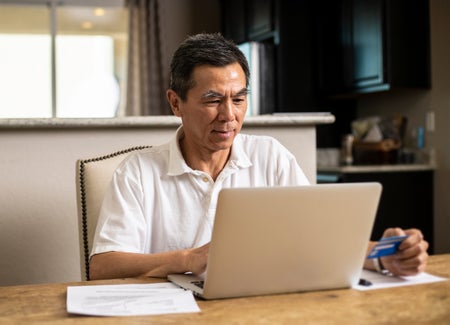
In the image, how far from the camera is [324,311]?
1.12 metres

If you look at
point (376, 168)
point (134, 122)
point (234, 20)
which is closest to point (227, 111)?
point (134, 122)

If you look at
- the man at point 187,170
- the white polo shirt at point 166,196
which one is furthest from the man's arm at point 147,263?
the white polo shirt at point 166,196

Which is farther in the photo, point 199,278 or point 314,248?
point 199,278

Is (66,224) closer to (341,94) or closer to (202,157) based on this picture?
(202,157)

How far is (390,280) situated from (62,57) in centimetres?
471

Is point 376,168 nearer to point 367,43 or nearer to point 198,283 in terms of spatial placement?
point 367,43

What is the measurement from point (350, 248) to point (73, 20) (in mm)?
4867

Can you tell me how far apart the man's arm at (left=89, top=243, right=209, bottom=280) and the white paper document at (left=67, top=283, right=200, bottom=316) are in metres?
0.07

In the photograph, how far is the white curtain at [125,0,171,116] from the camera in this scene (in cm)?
559

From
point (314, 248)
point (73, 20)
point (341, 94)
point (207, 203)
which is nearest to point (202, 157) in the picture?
point (207, 203)

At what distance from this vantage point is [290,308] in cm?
114

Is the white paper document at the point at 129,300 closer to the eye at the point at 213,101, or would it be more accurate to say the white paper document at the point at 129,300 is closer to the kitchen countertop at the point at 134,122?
the eye at the point at 213,101

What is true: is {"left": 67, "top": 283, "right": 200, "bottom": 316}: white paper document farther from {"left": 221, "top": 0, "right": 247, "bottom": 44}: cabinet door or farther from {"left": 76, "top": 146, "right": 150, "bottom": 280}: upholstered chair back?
{"left": 221, "top": 0, "right": 247, "bottom": 44}: cabinet door

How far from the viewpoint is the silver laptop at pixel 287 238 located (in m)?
1.13
